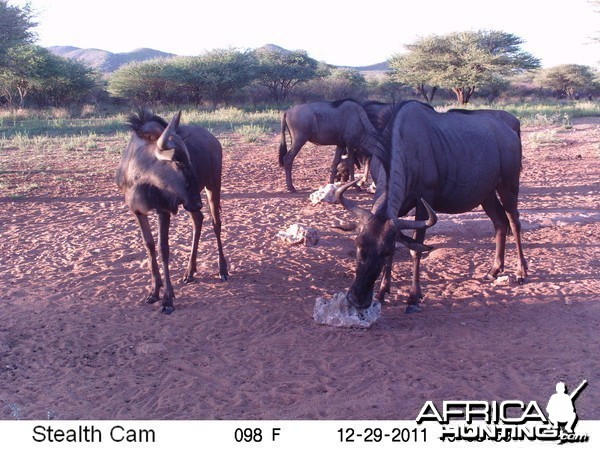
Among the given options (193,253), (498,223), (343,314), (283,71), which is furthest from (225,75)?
(343,314)

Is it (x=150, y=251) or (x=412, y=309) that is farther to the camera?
(x=150, y=251)

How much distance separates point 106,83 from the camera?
42062 millimetres

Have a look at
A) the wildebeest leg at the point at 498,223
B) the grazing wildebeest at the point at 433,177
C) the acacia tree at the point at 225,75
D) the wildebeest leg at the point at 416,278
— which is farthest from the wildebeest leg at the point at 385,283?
the acacia tree at the point at 225,75

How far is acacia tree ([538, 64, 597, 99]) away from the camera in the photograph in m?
47.7

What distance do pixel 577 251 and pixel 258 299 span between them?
A: 4466 mm

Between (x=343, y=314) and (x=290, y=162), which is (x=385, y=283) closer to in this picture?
(x=343, y=314)

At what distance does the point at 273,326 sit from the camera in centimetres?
532

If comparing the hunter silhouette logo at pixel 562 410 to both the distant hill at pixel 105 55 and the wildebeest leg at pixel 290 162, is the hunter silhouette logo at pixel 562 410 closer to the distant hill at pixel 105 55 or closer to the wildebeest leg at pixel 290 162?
the wildebeest leg at pixel 290 162

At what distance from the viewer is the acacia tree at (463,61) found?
119ft

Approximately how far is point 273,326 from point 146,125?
2.45m

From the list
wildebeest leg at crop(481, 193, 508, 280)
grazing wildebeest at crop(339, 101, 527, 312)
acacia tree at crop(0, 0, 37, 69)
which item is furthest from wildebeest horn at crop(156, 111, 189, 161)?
acacia tree at crop(0, 0, 37, 69)

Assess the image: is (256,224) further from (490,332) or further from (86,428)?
(86,428)

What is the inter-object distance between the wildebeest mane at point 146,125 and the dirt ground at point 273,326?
70.9 inches

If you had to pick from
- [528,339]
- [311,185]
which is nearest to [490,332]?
[528,339]
